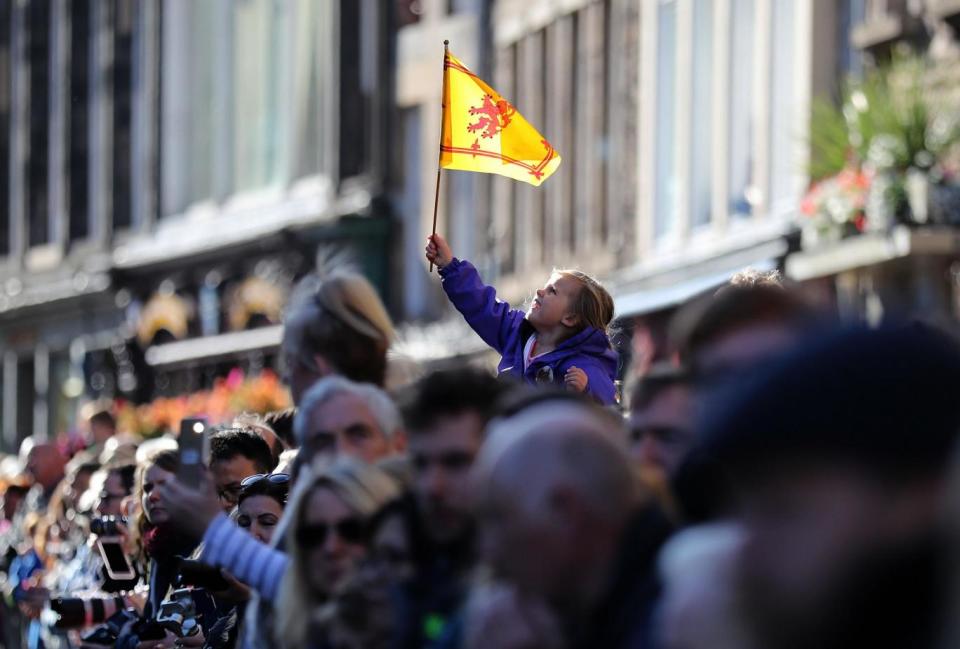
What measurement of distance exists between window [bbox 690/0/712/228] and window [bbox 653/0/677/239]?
17.1 inches

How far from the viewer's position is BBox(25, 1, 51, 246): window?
40906 mm

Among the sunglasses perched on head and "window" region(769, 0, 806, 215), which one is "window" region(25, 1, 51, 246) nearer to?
"window" region(769, 0, 806, 215)

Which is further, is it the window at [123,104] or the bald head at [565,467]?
the window at [123,104]

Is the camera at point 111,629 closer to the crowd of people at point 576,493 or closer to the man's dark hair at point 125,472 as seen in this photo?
the crowd of people at point 576,493

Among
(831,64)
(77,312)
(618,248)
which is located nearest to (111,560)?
(831,64)

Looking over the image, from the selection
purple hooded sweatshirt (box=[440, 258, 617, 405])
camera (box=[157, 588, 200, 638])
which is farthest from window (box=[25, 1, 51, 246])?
purple hooded sweatshirt (box=[440, 258, 617, 405])

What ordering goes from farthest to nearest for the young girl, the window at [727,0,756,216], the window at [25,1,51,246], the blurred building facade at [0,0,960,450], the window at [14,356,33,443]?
the window at [25,1,51,246] < the window at [14,356,33,443] < the window at [727,0,756,216] < the blurred building facade at [0,0,960,450] < the young girl

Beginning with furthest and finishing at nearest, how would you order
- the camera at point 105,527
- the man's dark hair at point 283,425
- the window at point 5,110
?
the window at point 5,110
the camera at point 105,527
the man's dark hair at point 283,425

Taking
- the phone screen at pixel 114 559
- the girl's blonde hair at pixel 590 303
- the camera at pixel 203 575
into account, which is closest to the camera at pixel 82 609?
the phone screen at pixel 114 559

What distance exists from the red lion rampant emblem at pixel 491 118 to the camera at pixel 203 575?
273cm

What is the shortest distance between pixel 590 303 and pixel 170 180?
97.1ft

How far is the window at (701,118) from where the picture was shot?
22.0 meters

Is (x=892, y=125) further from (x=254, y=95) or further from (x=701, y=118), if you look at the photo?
(x=254, y=95)

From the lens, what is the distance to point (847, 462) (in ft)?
9.29
